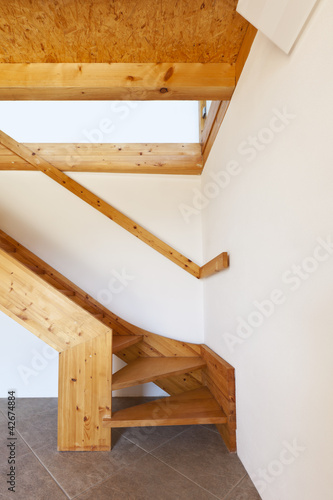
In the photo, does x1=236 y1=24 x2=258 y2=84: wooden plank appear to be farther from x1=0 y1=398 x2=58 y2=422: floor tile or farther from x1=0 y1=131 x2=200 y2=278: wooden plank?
x1=0 y1=398 x2=58 y2=422: floor tile

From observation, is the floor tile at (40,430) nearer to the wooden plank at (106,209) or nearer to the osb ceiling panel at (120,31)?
the wooden plank at (106,209)

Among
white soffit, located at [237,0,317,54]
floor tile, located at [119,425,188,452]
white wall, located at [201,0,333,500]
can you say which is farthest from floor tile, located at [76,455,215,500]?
white soffit, located at [237,0,317,54]

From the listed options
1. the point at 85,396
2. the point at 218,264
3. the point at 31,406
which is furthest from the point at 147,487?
the point at 31,406

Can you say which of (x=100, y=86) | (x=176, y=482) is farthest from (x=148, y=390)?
(x=100, y=86)

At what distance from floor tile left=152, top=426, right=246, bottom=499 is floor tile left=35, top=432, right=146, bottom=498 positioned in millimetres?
202

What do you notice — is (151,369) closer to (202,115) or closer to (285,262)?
(285,262)

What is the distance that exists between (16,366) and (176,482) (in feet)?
6.81

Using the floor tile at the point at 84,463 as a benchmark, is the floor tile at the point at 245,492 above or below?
above

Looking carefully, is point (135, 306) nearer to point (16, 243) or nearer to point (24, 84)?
point (16, 243)

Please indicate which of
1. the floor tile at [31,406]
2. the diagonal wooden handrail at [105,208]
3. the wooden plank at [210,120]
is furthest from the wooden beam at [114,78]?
the floor tile at [31,406]

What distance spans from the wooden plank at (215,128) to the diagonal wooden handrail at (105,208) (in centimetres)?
98

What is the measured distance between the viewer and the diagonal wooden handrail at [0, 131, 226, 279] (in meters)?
2.92

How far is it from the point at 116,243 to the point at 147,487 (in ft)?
6.91

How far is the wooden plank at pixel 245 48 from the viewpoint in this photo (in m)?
1.46
